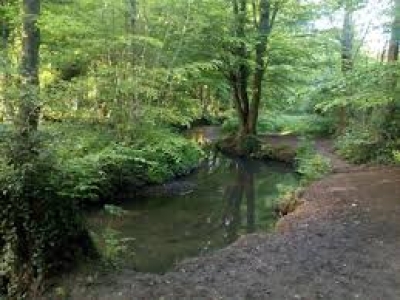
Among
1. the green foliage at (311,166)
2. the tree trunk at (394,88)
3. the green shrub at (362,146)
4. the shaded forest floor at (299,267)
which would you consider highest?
the tree trunk at (394,88)

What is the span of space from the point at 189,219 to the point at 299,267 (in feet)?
15.6

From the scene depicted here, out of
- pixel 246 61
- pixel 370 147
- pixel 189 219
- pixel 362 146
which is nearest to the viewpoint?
pixel 189 219

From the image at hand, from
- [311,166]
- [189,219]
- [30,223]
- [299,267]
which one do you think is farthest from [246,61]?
[30,223]

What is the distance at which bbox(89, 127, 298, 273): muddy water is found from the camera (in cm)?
821

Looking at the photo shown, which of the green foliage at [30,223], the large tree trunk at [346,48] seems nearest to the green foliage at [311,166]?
the large tree trunk at [346,48]

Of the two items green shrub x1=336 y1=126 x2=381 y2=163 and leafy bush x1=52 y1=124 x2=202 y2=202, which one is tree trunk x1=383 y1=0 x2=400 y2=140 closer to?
green shrub x1=336 y1=126 x2=381 y2=163

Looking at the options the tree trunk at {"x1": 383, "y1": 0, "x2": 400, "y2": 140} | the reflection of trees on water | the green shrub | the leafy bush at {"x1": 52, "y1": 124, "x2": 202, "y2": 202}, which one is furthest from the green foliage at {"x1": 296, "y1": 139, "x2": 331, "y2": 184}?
the leafy bush at {"x1": 52, "y1": 124, "x2": 202, "y2": 202}

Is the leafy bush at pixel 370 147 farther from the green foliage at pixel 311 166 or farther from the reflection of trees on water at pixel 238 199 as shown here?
the reflection of trees on water at pixel 238 199

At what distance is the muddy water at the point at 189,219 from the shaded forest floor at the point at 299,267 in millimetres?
954

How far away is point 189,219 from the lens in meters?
11.0

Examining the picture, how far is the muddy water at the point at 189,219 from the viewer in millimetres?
8211

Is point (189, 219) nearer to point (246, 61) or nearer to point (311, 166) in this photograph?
point (311, 166)

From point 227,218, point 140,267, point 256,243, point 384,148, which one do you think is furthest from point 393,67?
point 140,267

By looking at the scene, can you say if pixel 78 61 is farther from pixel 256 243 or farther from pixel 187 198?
pixel 256 243
